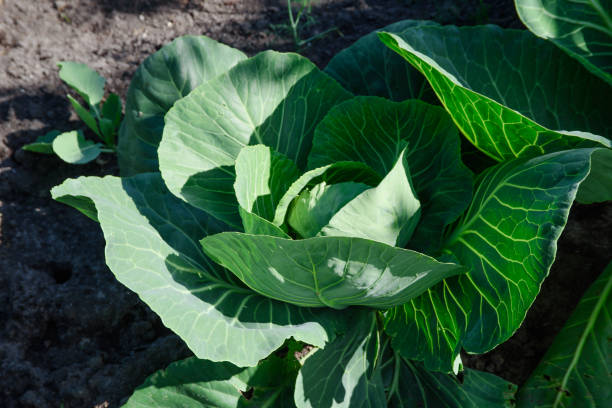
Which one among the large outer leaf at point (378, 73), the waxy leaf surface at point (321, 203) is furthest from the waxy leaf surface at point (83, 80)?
the waxy leaf surface at point (321, 203)

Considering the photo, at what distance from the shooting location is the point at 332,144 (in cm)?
189

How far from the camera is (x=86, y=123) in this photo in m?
2.74

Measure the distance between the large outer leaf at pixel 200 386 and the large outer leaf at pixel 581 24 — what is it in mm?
1595

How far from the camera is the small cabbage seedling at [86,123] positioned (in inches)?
98.4

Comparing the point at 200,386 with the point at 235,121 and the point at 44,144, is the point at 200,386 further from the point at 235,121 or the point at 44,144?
the point at 44,144

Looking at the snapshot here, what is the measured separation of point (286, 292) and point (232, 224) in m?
0.39

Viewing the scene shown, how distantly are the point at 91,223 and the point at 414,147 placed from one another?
1559mm

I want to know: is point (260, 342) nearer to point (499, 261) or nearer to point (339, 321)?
point (339, 321)

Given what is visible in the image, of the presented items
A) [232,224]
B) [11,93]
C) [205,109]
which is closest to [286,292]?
[232,224]

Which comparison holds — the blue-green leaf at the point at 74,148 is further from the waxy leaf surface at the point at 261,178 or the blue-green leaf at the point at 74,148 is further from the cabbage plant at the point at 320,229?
the waxy leaf surface at the point at 261,178

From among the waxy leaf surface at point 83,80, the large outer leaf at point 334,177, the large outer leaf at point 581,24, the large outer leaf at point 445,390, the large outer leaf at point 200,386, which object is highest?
the large outer leaf at point 581,24

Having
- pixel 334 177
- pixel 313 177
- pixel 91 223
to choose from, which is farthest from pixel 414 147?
pixel 91 223

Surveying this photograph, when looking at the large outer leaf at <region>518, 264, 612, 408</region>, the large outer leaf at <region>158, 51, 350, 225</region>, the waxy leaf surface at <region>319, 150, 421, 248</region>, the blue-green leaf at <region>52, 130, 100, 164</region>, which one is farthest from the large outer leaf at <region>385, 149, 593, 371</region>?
the blue-green leaf at <region>52, 130, 100, 164</region>

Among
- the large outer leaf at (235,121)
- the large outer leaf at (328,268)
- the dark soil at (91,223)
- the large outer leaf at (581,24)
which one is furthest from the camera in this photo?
the dark soil at (91,223)
